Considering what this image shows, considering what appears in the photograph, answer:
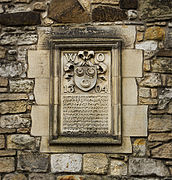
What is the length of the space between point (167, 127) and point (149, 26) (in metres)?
1.33

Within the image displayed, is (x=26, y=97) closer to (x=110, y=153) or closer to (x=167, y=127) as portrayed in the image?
(x=110, y=153)

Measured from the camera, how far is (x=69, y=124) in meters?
3.75

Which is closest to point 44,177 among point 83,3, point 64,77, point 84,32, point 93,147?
point 93,147

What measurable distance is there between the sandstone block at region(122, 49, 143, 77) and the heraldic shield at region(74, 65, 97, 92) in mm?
390

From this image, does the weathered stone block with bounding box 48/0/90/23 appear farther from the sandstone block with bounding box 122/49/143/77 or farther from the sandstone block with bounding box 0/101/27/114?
the sandstone block with bounding box 0/101/27/114

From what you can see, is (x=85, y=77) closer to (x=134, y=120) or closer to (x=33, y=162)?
(x=134, y=120)

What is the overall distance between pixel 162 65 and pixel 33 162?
2061mm

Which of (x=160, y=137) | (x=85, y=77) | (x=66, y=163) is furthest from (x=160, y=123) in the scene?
(x=66, y=163)

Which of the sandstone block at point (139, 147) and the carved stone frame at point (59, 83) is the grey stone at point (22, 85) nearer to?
the carved stone frame at point (59, 83)

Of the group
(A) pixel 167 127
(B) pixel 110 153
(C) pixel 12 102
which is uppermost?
(C) pixel 12 102

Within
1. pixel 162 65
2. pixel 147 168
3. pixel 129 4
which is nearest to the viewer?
pixel 147 168

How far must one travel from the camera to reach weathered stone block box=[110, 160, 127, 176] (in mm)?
3639

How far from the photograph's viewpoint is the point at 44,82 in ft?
12.5

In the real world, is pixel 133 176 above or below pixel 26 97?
below
